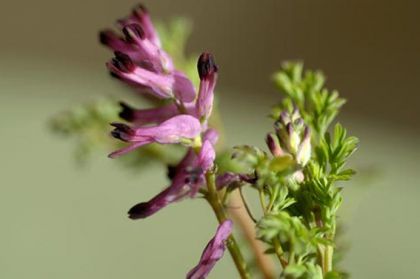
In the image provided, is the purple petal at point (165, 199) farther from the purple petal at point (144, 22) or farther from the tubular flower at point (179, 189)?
the purple petal at point (144, 22)

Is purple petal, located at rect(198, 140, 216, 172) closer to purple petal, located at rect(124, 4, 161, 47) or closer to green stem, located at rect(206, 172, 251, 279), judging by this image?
green stem, located at rect(206, 172, 251, 279)

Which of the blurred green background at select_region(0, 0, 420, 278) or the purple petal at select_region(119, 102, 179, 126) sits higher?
the blurred green background at select_region(0, 0, 420, 278)

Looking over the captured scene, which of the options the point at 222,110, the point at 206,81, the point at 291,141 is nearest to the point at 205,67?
the point at 206,81

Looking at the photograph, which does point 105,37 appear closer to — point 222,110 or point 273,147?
point 273,147

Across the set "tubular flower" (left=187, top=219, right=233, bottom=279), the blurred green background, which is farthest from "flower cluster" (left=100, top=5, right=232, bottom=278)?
the blurred green background

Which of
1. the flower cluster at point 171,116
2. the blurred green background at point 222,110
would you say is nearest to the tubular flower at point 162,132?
the flower cluster at point 171,116

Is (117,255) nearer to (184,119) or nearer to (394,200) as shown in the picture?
(394,200)

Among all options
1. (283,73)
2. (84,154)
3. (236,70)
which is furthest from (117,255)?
(283,73)
